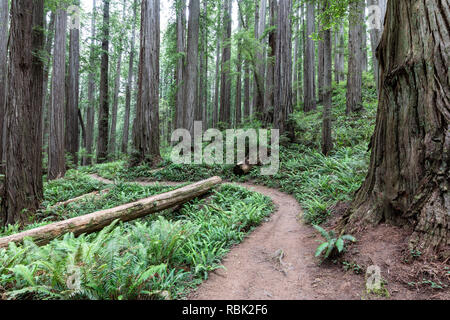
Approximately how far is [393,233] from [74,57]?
1793 cm

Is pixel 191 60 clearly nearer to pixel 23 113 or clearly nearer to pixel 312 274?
pixel 23 113

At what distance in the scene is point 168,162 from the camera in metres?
11.0

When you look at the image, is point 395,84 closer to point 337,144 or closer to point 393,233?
point 393,233

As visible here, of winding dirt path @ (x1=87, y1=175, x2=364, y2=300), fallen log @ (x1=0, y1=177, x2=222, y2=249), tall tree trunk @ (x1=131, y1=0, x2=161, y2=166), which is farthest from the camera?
tall tree trunk @ (x1=131, y1=0, x2=161, y2=166)

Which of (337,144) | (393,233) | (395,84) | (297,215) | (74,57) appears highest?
(74,57)

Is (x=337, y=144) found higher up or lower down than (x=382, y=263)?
higher up

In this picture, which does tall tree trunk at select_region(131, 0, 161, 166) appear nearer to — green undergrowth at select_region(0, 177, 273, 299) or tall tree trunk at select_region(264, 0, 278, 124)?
tall tree trunk at select_region(264, 0, 278, 124)

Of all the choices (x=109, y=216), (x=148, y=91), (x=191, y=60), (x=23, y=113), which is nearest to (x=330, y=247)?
(x=109, y=216)

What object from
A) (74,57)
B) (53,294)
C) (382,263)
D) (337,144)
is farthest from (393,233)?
(74,57)

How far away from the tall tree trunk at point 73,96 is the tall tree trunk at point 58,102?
159 inches

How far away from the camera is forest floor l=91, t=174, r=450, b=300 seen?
2367 millimetres

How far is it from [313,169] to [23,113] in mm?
8385

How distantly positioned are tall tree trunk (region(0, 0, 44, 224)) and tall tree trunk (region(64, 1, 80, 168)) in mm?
9557

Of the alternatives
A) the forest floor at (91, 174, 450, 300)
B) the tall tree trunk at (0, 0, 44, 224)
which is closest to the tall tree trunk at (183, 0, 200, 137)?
the tall tree trunk at (0, 0, 44, 224)
